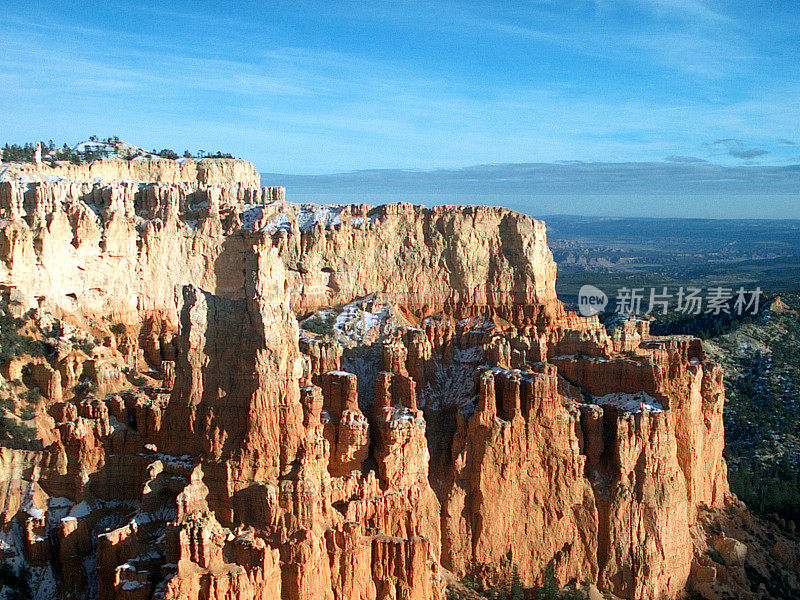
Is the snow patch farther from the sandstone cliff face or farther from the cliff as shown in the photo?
the cliff

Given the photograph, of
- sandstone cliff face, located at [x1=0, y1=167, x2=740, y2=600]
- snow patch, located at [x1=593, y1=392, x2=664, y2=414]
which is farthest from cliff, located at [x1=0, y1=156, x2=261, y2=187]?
snow patch, located at [x1=593, y1=392, x2=664, y2=414]

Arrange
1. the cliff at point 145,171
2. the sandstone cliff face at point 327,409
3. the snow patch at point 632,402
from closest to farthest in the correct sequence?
the sandstone cliff face at point 327,409
the snow patch at point 632,402
the cliff at point 145,171

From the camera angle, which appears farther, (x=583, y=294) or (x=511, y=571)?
(x=583, y=294)

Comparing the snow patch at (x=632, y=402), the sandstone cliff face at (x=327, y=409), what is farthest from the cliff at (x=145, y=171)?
the snow patch at (x=632, y=402)

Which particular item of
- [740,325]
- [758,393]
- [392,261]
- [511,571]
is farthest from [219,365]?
[740,325]

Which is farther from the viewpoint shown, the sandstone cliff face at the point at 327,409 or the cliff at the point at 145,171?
the cliff at the point at 145,171

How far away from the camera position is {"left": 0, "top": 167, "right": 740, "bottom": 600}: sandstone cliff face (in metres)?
34.9

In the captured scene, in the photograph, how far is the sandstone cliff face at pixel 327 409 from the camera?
34.9m

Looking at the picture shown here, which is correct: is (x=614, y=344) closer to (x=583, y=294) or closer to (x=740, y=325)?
(x=740, y=325)

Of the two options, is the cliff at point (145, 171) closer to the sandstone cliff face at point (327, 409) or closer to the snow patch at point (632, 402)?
the sandstone cliff face at point (327, 409)

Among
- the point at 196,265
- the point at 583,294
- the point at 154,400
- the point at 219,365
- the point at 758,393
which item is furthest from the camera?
the point at 583,294

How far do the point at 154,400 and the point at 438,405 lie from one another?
48.7ft

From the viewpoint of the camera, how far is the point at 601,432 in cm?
4666

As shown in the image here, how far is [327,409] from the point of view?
43.7 meters
